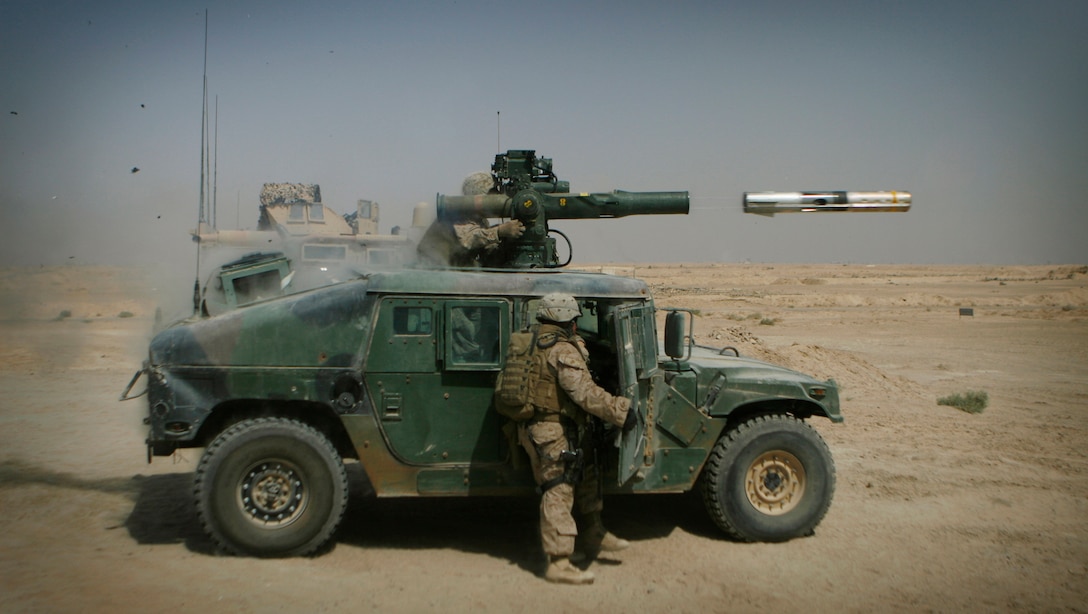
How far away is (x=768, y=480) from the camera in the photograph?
22.5ft

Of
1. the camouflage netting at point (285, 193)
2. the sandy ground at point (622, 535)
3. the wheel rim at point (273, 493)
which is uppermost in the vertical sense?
the camouflage netting at point (285, 193)

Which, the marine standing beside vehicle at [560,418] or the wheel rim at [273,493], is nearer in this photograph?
the marine standing beside vehicle at [560,418]

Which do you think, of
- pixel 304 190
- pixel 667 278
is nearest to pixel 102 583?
pixel 304 190

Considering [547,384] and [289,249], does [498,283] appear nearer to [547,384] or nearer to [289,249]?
[547,384]

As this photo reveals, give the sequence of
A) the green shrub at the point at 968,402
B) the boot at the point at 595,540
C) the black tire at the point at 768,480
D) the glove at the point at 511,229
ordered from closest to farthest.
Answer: the boot at the point at 595,540 < the black tire at the point at 768,480 < the glove at the point at 511,229 < the green shrub at the point at 968,402

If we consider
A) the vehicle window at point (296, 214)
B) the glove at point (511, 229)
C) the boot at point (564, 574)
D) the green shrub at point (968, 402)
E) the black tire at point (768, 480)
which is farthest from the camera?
the vehicle window at point (296, 214)

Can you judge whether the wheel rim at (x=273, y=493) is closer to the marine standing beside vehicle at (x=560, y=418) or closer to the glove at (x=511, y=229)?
the marine standing beside vehicle at (x=560, y=418)

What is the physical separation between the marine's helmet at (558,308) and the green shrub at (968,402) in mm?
9094

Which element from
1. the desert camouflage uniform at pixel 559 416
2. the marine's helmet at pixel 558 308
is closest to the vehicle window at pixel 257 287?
the marine's helmet at pixel 558 308

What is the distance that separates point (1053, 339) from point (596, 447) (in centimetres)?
2252

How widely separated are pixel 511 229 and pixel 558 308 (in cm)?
177

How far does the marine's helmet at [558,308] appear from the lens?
6.02 meters

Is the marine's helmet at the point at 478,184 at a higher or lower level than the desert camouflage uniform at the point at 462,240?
higher

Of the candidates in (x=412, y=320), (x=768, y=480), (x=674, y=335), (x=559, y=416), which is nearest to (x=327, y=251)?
(x=412, y=320)
